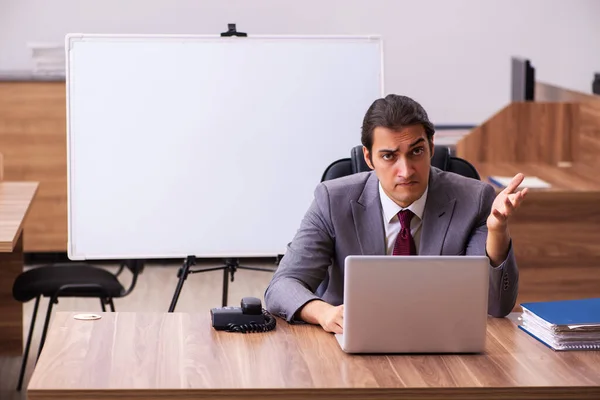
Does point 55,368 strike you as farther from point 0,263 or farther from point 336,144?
point 0,263

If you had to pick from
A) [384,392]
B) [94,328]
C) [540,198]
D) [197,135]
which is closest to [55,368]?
[94,328]

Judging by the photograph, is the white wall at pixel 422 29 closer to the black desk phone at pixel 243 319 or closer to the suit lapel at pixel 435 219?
the suit lapel at pixel 435 219

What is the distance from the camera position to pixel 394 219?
2.86m

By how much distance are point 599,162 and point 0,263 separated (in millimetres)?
2933

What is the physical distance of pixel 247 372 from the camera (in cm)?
220

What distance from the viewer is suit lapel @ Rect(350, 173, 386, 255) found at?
284 cm

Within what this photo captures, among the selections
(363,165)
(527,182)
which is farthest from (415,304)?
(527,182)

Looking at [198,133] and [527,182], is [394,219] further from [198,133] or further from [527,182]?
[527,182]

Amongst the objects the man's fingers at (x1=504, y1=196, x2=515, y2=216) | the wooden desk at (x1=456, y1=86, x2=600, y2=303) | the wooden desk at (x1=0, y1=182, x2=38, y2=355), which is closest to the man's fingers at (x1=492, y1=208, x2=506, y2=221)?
the man's fingers at (x1=504, y1=196, x2=515, y2=216)

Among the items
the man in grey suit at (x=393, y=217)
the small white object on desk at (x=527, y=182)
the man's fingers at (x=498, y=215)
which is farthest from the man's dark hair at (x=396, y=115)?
the small white object on desk at (x=527, y=182)

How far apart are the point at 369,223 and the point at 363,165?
362mm

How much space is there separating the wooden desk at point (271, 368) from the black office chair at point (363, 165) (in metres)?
0.79

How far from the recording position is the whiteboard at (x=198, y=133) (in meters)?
3.98

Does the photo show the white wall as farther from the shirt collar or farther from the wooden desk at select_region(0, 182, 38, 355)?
the shirt collar
